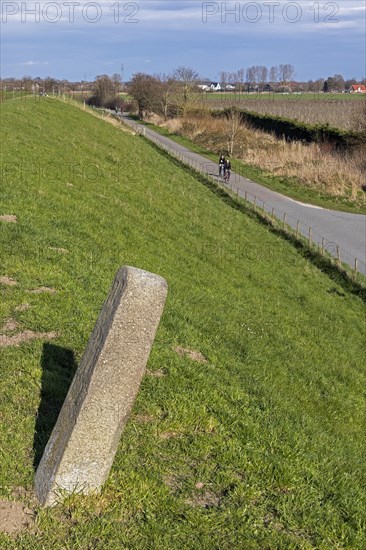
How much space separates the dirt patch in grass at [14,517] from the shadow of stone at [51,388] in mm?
413

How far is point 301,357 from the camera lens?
9.80 meters

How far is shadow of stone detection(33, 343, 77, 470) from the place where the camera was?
4830mm

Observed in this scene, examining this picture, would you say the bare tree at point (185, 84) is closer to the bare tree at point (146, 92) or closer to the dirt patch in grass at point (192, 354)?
the bare tree at point (146, 92)

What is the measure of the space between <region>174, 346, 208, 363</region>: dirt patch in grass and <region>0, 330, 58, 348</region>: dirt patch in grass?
164cm

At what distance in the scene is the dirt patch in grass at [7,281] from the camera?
7910mm

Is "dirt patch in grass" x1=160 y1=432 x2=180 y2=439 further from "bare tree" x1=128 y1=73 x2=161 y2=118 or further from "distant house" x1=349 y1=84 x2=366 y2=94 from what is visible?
"distant house" x1=349 y1=84 x2=366 y2=94

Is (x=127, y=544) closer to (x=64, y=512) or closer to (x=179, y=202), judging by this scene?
(x=64, y=512)

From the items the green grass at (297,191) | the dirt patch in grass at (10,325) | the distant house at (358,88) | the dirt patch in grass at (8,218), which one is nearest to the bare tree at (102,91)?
the green grass at (297,191)

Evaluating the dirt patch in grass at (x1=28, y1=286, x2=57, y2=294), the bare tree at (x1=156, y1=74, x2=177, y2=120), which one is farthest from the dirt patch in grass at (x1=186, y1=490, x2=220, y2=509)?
the bare tree at (x1=156, y1=74, x2=177, y2=120)

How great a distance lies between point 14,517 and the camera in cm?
400

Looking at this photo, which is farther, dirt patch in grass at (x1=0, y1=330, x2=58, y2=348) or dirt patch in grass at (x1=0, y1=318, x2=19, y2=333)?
dirt patch in grass at (x1=0, y1=318, x2=19, y2=333)

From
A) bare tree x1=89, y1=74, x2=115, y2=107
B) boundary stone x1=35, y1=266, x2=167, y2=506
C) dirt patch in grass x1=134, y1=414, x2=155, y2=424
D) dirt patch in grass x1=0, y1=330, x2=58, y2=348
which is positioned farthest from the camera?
bare tree x1=89, y1=74, x2=115, y2=107

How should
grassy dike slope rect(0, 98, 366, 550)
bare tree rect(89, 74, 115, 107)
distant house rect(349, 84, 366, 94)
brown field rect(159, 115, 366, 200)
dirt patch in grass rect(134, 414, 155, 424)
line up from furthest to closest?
distant house rect(349, 84, 366, 94), bare tree rect(89, 74, 115, 107), brown field rect(159, 115, 366, 200), dirt patch in grass rect(134, 414, 155, 424), grassy dike slope rect(0, 98, 366, 550)

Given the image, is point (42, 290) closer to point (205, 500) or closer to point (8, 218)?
point (8, 218)
